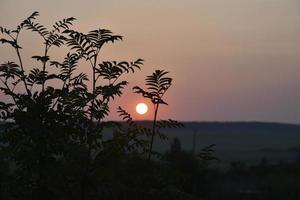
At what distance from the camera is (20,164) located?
5859 millimetres

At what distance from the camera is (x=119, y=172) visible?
5.94 meters

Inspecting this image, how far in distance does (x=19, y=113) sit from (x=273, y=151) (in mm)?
42943

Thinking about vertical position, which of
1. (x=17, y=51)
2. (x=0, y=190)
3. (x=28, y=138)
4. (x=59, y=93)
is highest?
(x=17, y=51)

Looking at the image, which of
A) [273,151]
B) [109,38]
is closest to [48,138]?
[109,38]

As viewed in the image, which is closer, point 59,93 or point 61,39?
point 59,93

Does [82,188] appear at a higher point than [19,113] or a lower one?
lower

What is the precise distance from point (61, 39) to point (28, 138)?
100 centimetres

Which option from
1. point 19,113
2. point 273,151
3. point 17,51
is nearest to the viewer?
point 19,113

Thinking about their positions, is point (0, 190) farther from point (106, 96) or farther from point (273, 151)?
point (273, 151)

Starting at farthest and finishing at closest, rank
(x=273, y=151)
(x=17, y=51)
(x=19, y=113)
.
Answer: (x=273, y=151)
(x=17, y=51)
(x=19, y=113)

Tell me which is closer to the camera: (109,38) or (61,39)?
(109,38)

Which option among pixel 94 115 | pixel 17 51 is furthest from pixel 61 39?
pixel 94 115

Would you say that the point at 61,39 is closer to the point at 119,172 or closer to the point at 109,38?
the point at 109,38

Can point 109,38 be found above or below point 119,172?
above
